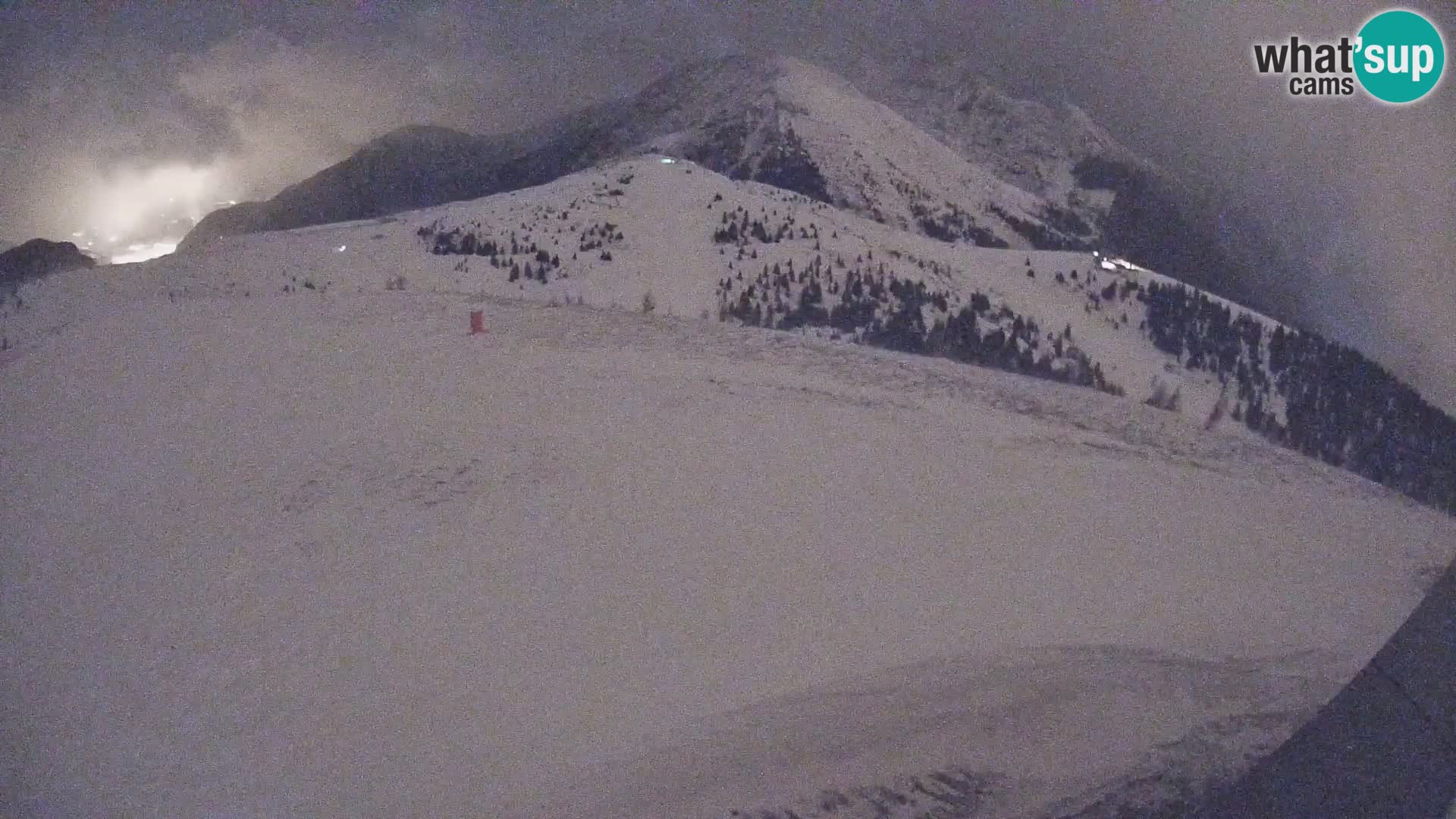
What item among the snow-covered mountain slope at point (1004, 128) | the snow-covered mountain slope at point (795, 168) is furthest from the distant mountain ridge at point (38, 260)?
the snow-covered mountain slope at point (1004, 128)

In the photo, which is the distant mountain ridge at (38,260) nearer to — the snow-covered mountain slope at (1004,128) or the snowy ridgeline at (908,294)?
the snowy ridgeline at (908,294)

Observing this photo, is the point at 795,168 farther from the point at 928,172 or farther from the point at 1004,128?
the point at 1004,128

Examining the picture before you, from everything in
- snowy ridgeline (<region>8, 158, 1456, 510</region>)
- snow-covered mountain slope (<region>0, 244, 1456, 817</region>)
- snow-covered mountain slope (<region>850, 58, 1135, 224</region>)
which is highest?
snow-covered mountain slope (<region>850, 58, 1135, 224</region>)

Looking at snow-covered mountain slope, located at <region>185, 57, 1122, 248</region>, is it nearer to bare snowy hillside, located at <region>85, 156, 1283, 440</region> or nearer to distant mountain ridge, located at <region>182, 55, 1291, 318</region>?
distant mountain ridge, located at <region>182, 55, 1291, 318</region>

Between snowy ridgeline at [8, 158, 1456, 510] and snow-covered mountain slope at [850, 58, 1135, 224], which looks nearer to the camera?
snowy ridgeline at [8, 158, 1456, 510]

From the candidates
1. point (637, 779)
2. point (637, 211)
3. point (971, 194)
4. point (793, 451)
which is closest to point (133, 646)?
point (637, 779)

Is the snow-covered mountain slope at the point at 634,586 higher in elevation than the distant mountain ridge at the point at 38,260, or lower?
lower

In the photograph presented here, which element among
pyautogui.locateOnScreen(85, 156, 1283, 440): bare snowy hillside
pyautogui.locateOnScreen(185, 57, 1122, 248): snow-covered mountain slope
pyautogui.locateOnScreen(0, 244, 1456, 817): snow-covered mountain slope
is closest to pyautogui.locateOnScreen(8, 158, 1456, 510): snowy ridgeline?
pyautogui.locateOnScreen(85, 156, 1283, 440): bare snowy hillside
